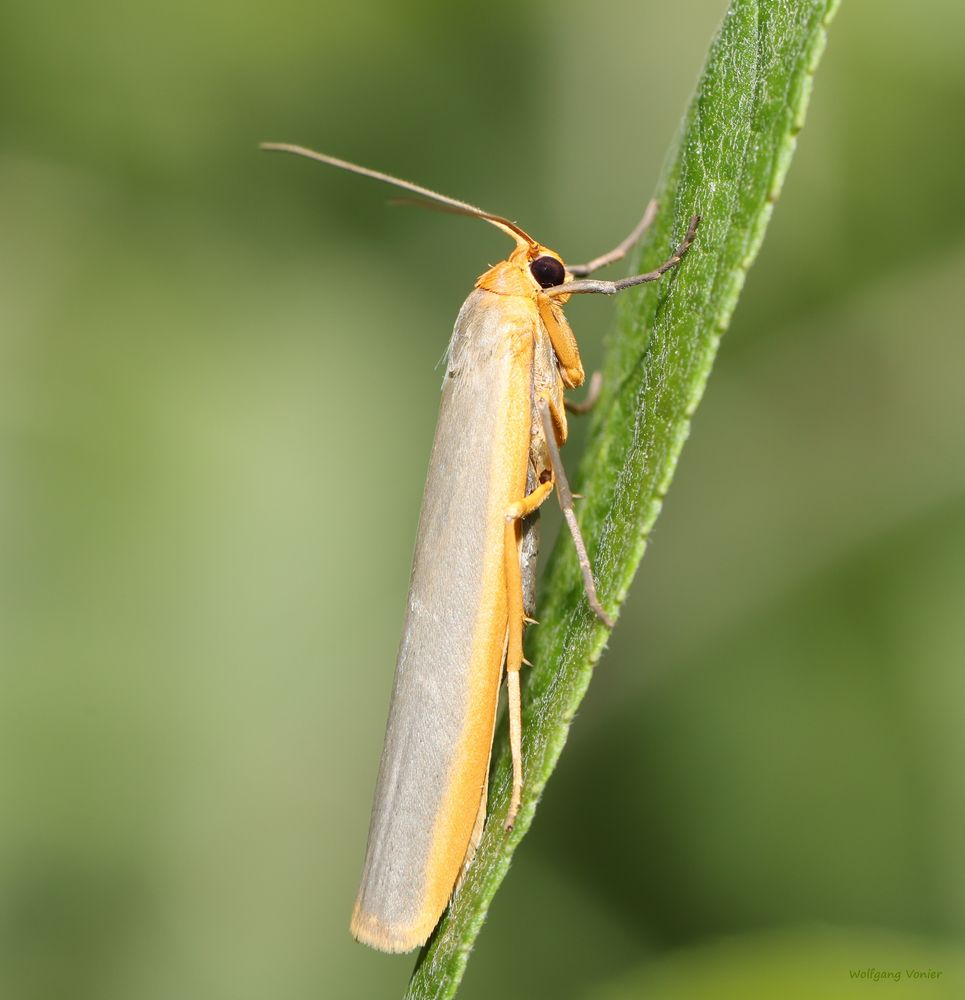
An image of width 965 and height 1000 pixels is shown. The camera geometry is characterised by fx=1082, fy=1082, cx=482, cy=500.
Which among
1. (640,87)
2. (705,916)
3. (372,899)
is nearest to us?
(372,899)

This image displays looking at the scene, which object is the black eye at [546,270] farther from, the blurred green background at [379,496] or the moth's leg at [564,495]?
the blurred green background at [379,496]

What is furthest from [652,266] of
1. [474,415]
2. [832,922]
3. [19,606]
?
[19,606]

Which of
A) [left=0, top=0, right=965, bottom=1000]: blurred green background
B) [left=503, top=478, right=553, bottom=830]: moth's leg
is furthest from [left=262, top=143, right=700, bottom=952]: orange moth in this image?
[left=0, top=0, right=965, bottom=1000]: blurred green background

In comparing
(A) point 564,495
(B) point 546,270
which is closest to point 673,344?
(A) point 564,495

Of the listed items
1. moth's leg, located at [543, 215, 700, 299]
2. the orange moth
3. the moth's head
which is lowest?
the orange moth

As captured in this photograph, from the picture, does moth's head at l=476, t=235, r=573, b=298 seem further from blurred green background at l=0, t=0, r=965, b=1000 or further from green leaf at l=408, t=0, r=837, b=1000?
blurred green background at l=0, t=0, r=965, b=1000

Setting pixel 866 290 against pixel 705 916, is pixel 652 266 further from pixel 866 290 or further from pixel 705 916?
pixel 705 916

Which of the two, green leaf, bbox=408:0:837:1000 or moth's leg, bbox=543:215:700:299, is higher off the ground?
moth's leg, bbox=543:215:700:299
